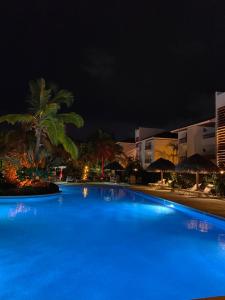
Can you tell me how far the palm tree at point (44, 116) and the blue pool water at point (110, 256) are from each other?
7.51 meters

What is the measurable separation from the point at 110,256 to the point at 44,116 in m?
13.4

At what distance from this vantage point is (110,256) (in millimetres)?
6930

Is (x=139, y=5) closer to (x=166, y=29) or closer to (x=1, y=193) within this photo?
(x=166, y=29)

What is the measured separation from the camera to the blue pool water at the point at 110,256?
507 centimetres

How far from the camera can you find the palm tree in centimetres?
1895

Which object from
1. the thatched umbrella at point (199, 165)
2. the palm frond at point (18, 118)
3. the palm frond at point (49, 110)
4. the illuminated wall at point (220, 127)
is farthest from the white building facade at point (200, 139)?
the palm frond at point (18, 118)

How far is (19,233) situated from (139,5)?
10.0m

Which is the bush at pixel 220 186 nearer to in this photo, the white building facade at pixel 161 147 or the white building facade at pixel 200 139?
the white building facade at pixel 200 139

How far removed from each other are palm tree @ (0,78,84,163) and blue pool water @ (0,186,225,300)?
24.6 feet

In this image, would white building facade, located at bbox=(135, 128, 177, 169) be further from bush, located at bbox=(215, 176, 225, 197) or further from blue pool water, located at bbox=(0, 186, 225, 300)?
blue pool water, located at bbox=(0, 186, 225, 300)

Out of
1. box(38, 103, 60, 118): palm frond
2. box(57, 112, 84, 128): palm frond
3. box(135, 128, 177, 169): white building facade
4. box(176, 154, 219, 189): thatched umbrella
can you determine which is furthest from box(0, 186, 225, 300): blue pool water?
box(135, 128, 177, 169): white building facade

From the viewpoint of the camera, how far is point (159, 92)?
1242 inches

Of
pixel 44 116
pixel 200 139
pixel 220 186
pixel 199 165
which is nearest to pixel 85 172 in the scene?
pixel 200 139

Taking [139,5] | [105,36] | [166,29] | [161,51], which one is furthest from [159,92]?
[139,5]
